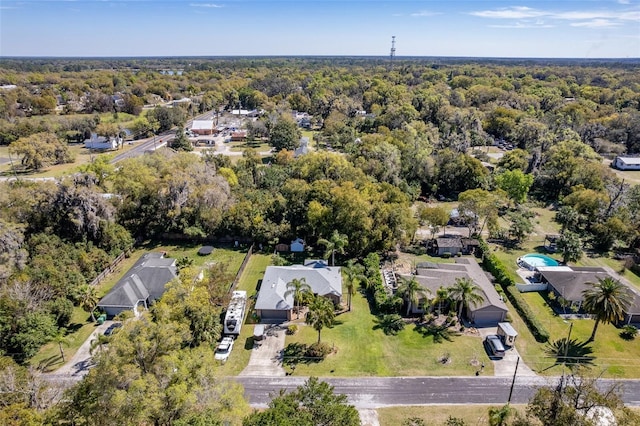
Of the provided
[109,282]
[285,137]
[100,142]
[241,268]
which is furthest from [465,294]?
[100,142]

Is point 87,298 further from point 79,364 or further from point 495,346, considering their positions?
point 495,346

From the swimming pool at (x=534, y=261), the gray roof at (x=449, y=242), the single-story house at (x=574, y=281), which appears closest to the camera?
the single-story house at (x=574, y=281)

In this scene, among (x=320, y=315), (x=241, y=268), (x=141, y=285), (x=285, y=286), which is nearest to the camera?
(x=320, y=315)

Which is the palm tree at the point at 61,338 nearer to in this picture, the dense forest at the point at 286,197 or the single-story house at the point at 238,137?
the dense forest at the point at 286,197

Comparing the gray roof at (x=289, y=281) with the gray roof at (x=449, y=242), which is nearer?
the gray roof at (x=289, y=281)

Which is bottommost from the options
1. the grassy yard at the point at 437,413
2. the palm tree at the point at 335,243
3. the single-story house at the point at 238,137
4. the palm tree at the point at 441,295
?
the grassy yard at the point at 437,413

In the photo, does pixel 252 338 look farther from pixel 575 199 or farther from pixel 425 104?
pixel 425 104

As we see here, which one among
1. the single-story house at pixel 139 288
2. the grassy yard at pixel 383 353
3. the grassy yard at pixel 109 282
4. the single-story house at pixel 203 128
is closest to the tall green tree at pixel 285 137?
the single-story house at pixel 203 128
